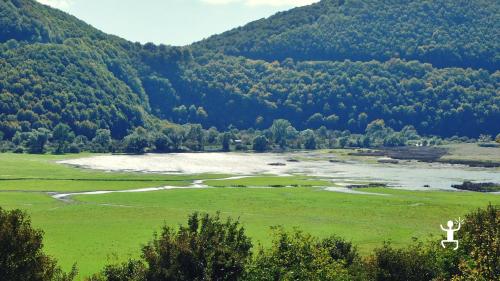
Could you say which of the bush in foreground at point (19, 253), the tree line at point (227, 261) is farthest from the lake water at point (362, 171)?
the bush in foreground at point (19, 253)

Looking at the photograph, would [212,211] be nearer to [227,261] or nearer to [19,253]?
[227,261]

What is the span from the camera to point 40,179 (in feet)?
482

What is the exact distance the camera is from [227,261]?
45000 mm

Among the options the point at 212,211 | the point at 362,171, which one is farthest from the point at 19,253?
the point at 362,171

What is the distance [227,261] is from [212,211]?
56943 mm

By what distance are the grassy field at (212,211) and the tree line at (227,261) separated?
Result: 15.8 metres

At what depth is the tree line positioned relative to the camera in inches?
1639

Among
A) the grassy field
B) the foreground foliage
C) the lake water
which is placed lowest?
the grassy field

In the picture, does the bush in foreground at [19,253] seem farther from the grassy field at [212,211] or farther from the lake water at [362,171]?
the lake water at [362,171]

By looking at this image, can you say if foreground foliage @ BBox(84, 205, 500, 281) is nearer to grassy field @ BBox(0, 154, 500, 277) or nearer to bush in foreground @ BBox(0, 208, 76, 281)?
bush in foreground @ BBox(0, 208, 76, 281)

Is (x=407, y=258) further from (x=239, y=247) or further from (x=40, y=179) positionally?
(x=40, y=179)

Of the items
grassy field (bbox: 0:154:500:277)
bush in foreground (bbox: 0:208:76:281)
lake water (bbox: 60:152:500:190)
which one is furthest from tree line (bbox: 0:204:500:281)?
lake water (bbox: 60:152:500:190)

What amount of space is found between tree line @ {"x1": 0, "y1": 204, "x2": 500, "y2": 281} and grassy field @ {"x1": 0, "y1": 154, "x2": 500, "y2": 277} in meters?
15.8

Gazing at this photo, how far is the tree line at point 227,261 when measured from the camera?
1639 inches
